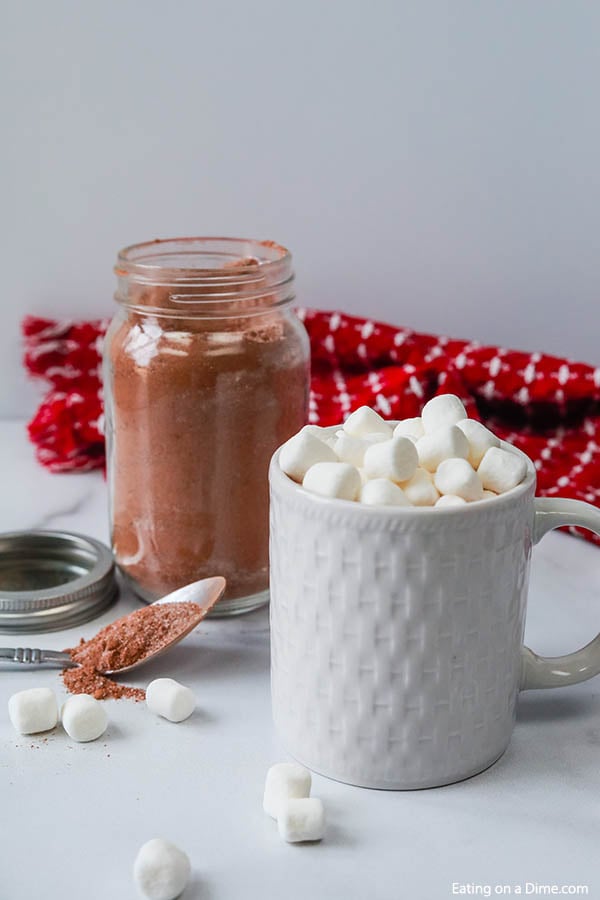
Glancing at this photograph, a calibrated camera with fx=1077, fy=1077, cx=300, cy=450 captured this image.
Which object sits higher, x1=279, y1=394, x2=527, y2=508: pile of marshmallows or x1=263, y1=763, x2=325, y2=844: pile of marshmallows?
x1=279, y1=394, x2=527, y2=508: pile of marshmallows

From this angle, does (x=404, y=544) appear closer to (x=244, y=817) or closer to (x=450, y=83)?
(x=244, y=817)

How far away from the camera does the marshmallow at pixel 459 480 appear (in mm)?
750

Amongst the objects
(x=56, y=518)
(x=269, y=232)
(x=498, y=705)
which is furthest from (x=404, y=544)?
(x=269, y=232)

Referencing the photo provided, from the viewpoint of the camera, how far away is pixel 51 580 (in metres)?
1.14

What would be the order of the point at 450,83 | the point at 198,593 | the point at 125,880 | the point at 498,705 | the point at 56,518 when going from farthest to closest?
the point at 450,83
the point at 56,518
the point at 198,593
the point at 498,705
the point at 125,880

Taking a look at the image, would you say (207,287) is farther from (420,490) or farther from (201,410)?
(420,490)

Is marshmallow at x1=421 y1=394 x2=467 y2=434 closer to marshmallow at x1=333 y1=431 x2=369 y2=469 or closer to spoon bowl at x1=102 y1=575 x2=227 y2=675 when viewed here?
marshmallow at x1=333 y1=431 x2=369 y2=469

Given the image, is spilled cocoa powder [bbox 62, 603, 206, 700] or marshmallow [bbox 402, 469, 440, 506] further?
spilled cocoa powder [bbox 62, 603, 206, 700]

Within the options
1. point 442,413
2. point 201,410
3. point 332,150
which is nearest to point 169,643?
point 201,410

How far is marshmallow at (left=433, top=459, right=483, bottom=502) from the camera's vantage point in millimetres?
750

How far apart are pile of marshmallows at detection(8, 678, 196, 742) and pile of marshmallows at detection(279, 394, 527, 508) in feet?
0.72

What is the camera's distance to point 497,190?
154cm

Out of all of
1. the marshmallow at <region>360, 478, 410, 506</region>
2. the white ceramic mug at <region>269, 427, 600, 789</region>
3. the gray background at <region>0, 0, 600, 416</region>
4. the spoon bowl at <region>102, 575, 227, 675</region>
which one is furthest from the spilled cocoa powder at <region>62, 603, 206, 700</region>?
the gray background at <region>0, 0, 600, 416</region>

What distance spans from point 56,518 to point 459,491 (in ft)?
2.34
